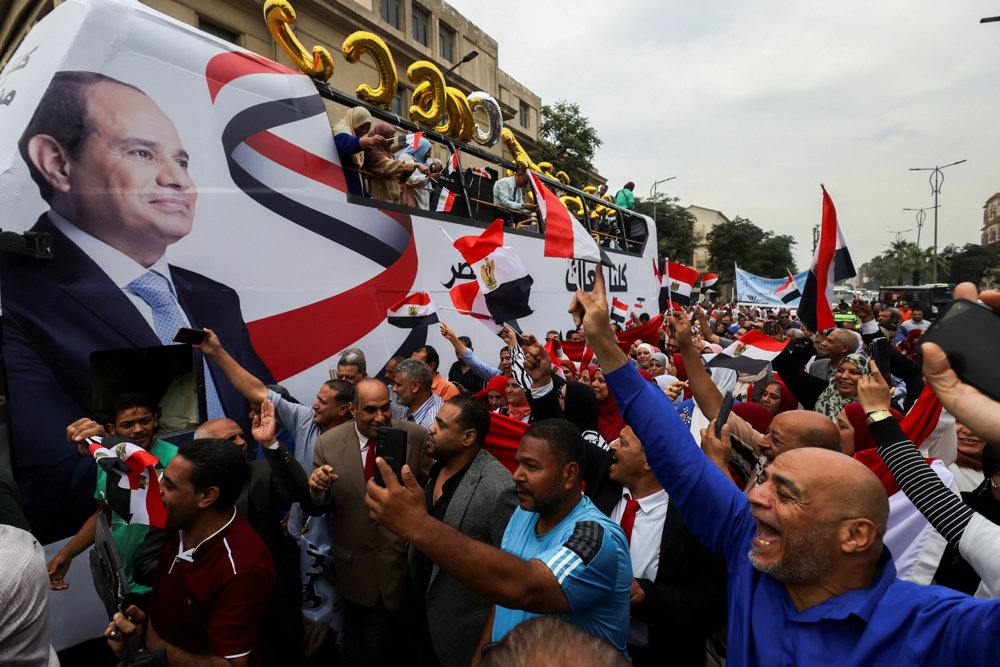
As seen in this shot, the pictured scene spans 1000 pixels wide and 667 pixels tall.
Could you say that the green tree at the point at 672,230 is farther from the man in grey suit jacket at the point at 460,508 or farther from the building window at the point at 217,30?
the man in grey suit jacket at the point at 460,508

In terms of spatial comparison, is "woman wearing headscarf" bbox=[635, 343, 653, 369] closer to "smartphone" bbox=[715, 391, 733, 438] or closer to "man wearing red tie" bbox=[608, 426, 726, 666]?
"man wearing red tie" bbox=[608, 426, 726, 666]

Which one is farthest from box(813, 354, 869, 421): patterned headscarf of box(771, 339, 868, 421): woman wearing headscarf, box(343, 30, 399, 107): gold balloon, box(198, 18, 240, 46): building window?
box(198, 18, 240, 46): building window

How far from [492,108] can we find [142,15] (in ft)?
18.7

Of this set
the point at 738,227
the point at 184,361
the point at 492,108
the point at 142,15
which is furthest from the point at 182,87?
the point at 738,227

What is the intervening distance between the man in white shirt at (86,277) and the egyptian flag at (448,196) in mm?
3818

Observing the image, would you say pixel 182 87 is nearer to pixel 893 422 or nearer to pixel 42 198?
pixel 42 198

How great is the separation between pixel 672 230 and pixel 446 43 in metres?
30.9

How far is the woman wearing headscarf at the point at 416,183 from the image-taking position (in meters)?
6.80

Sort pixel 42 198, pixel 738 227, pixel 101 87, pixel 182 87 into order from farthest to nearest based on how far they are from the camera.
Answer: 1. pixel 738 227
2. pixel 182 87
3. pixel 101 87
4. pixel 42 198

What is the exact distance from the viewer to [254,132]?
4828mm

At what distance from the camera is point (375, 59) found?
6.34 m

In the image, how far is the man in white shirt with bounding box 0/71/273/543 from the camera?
3.17 metres

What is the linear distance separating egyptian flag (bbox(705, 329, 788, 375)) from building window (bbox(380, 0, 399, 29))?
2336 cm

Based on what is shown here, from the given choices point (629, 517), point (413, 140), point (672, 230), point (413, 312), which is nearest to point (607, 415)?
point (629, 517)
